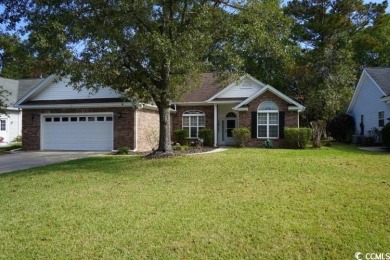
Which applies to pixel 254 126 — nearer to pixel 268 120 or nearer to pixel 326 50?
pixel 268 120

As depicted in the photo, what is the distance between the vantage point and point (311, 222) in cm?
643

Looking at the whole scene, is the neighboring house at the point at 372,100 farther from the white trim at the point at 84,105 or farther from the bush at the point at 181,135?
the white trim at the point at 84,105

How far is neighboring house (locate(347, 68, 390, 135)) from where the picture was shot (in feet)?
78.4

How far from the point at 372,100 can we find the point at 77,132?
20599mm

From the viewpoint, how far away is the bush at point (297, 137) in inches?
849

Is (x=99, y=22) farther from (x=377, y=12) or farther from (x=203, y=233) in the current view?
(x=377, y=12)

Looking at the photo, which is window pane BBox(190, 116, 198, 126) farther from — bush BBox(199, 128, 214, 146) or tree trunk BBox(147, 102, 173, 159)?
tree trunk BBox(147, 102, 173, 159)

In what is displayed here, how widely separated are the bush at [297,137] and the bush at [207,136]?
4.97 metres

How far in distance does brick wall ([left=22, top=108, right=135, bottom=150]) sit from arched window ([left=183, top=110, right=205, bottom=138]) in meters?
5.13

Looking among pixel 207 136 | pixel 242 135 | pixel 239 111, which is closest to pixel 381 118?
pixel 239 111

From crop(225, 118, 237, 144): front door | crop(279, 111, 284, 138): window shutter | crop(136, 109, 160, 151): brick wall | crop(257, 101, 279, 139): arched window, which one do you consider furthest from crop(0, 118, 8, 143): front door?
crop(279, 111, 284, 138): window shutter

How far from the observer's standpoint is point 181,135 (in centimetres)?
2494

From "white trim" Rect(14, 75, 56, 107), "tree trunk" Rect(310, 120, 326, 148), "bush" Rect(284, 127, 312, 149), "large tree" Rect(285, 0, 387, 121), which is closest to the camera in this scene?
"bush" Rect(284, 127, 312, 149)

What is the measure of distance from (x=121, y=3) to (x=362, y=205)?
10444 mm
